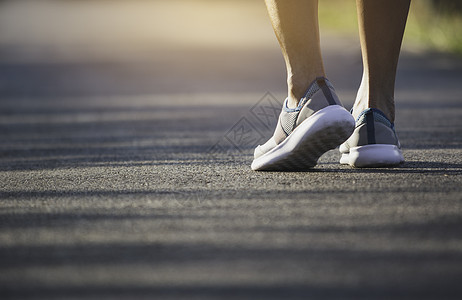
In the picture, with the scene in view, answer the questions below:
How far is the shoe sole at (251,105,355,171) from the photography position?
2.15 meters

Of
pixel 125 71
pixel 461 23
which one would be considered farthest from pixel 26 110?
pixel 461 23

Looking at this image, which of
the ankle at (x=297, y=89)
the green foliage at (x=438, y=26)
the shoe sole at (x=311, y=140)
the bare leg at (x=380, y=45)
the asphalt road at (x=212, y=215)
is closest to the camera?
the asphalt road at (x=212, y=215)

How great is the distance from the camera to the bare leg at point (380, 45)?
2.42m

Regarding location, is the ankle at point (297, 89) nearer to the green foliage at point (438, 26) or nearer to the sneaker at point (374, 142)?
the sneaker at point (374, 142)

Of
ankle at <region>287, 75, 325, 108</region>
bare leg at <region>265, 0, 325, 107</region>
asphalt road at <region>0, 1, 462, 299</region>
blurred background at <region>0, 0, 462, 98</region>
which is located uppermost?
blurred background at <region>0, 0, 462, 98</region>

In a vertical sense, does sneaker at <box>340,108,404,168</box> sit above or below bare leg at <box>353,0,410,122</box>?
below

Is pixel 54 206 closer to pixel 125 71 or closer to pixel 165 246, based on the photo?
pixel 165 246

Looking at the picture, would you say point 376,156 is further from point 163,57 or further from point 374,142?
point 163,57

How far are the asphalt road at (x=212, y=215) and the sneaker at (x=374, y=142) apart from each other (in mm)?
56

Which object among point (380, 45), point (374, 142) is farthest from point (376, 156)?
point (380, 45)

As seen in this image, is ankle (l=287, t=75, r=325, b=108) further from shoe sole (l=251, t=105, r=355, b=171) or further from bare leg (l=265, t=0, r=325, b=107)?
shoe sole (l=251, t=105, r=355, b=171)

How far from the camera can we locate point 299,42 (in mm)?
2354

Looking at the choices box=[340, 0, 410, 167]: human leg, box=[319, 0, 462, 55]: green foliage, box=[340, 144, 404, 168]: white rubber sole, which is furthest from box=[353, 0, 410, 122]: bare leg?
box=[319, 0, 462, 55]: green foliage

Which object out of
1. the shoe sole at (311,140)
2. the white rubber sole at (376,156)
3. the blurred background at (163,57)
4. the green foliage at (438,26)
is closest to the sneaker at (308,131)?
the shoe sole at (311,140)
